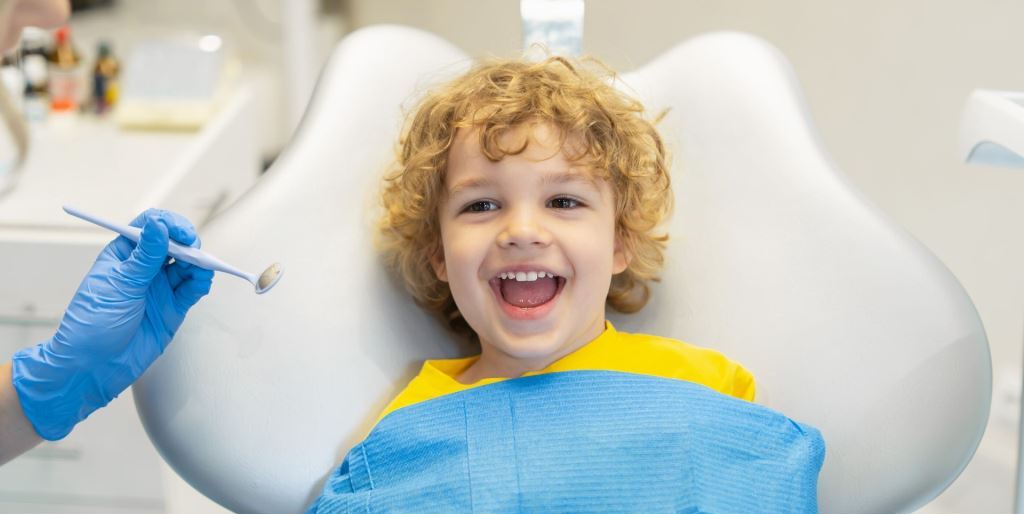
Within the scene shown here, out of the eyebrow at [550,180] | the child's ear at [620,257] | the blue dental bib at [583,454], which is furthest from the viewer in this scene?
the child's ear at [620,257]

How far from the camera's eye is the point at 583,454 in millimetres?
948

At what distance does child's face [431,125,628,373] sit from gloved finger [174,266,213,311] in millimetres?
220

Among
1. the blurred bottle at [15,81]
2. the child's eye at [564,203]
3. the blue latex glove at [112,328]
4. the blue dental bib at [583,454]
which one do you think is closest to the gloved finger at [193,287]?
the blue latex glove at [112,328]

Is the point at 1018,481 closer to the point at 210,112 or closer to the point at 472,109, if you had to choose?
the point at 472,109

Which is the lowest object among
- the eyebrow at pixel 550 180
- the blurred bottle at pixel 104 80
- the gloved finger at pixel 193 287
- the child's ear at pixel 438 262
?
the blurred bottle at pixel 104 80

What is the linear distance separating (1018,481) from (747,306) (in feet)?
0.95

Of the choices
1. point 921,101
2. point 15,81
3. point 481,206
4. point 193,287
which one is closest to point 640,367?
point 481,206

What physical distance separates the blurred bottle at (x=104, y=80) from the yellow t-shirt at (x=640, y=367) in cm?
109

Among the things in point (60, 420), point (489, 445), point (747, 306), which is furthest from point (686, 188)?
point (60, 420)

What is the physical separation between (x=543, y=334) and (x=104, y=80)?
120 cm

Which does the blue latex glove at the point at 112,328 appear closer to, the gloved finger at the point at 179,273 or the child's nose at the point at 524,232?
the gloved finger at the point at 179,273

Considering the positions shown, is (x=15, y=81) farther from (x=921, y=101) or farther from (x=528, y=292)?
(x=921, y=101)

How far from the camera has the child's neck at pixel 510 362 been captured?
108cm

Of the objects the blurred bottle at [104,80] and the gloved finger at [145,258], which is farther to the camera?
the blurred bottle at [104,80]
